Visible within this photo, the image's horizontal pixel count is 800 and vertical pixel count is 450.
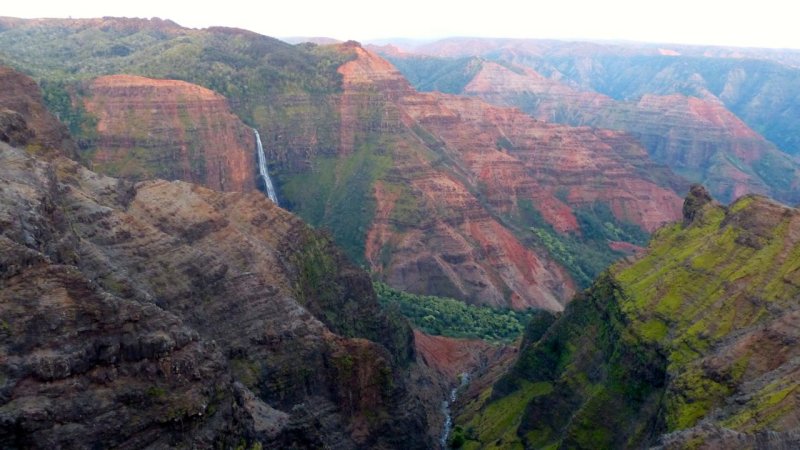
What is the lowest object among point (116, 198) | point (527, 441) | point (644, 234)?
point (644, 234)

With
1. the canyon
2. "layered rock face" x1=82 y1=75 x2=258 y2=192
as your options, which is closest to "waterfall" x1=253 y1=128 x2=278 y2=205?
"layered rock face" x1=82 y1=75 x2=258 y2=192

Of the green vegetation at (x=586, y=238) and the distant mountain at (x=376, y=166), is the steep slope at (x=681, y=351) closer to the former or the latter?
the distant mountain at (x=376, y=166)

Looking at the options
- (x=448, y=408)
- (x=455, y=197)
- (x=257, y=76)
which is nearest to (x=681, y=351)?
(x=448, y=408)

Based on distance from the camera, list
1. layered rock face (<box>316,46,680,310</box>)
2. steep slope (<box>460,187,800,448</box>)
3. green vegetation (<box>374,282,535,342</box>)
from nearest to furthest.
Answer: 1. steep slope (<box>460,187,800,448</box>)
2. green vegetation (<box>374,282,535,342</box>)
3. layered rock face (<box>316,46,680,310</box>)

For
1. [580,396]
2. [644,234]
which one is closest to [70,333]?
[580,396]

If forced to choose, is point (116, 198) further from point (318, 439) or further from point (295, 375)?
point (318, 439)

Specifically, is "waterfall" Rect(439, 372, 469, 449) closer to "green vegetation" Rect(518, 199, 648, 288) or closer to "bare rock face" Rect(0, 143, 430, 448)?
"bare rock face" Rect(0, 143, 430, 448)

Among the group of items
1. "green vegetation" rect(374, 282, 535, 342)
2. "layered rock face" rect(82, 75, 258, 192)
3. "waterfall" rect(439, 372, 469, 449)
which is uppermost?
"layered rock face" rect(82, 75, 258, 192)
